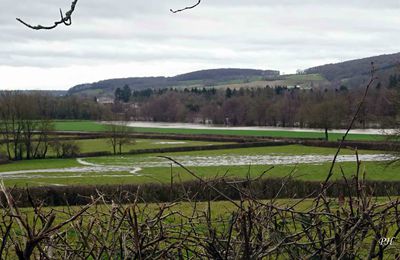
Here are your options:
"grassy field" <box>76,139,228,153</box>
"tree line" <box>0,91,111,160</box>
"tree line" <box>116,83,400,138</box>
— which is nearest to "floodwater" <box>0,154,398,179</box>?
"tree line" <box>0,91,111,160</box>

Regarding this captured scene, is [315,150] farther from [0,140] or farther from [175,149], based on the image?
[0,140]

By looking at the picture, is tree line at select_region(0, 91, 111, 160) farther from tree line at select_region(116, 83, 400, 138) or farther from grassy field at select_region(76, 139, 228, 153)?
tree line at select_region(116, 83, 400, 138)

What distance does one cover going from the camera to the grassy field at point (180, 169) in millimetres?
38125

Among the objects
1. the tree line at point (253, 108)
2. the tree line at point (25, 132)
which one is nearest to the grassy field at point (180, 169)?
the tree line at point (25, 132)

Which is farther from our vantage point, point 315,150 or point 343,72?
point 343,72

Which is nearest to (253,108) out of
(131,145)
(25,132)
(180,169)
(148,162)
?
(131,145)

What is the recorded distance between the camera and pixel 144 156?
A: 59219 mm

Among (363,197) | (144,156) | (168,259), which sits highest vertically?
(363,197)

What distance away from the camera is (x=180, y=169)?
4234cm

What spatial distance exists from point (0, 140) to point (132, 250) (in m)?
62.1

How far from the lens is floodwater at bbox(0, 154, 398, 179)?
4416cm

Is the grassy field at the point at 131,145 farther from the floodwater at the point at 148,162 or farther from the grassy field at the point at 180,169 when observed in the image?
the floodwater at the point at 148,162

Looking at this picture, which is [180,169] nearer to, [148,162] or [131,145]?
[148,162]

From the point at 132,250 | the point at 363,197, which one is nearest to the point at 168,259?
the point at 132,250
